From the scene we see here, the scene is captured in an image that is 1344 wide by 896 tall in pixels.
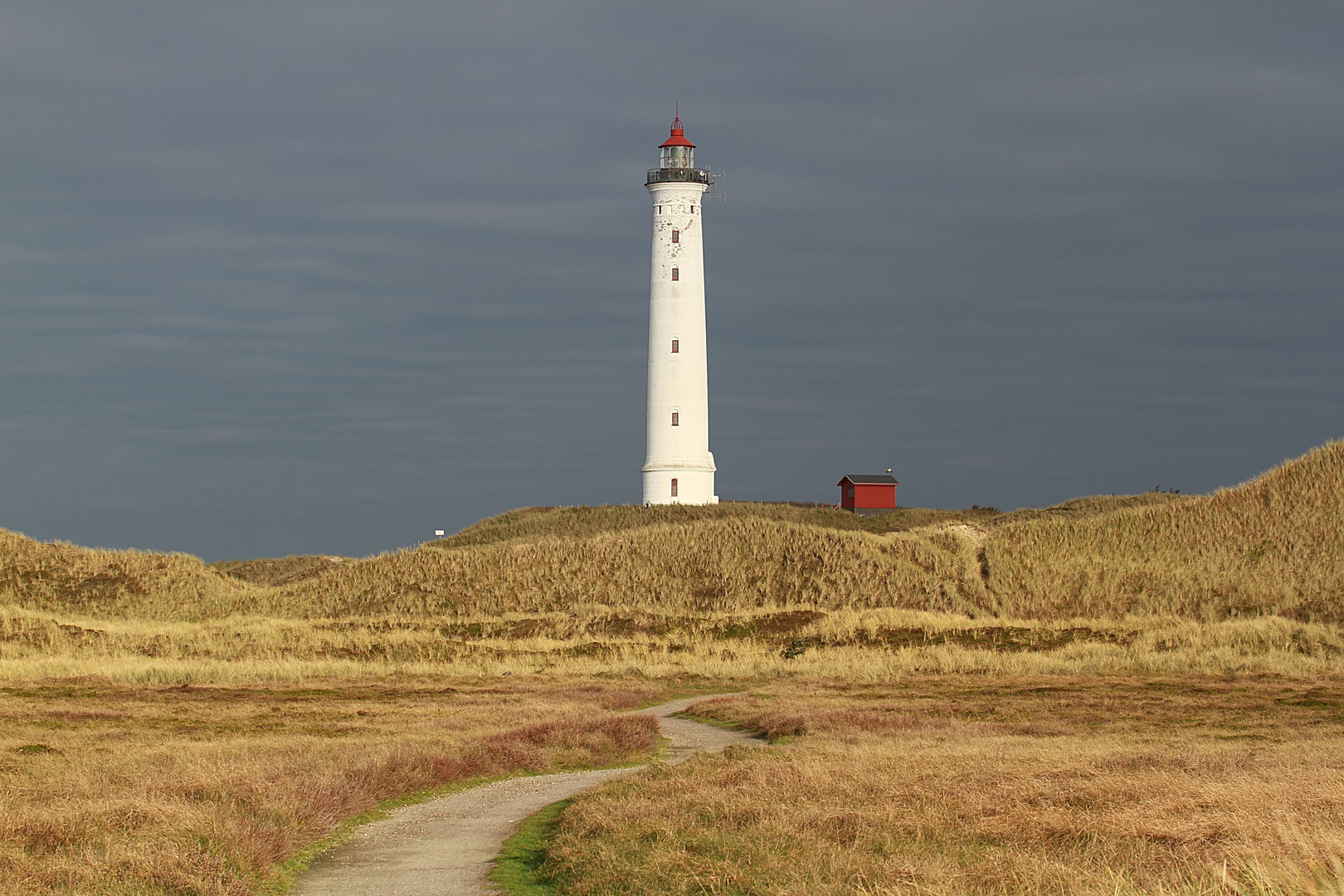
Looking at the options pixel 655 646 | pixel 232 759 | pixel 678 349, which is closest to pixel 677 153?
pixel 678 349

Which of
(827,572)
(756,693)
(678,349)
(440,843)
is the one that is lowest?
(440,843)

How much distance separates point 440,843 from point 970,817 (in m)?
5.28

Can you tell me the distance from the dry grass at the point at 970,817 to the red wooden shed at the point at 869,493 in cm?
5957

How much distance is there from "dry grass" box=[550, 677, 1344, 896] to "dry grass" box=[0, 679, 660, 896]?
2.77m

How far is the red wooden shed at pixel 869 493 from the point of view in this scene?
263 ft

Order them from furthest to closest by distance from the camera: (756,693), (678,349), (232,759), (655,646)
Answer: (678,349) < (655,646) < (756,693) < (232,759)

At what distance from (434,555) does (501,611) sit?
22.6ft

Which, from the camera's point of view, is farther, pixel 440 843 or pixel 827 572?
pixel 827 572

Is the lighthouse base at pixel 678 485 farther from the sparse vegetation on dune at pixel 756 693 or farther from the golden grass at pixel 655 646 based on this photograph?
the golden grass at pixel 655 646

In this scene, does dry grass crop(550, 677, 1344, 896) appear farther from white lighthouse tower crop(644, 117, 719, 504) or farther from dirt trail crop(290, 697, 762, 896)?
white lighthouse tower crop(644, 117, 719, 504)

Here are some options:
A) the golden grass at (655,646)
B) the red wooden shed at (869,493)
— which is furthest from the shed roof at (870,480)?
the golden grass at (655,646)

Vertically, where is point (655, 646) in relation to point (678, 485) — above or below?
below

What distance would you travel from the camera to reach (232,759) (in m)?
15.7

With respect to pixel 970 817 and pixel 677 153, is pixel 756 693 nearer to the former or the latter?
pixel 970 817
